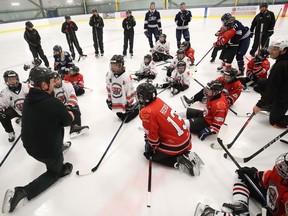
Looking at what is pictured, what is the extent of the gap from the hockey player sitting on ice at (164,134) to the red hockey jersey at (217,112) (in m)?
0.54

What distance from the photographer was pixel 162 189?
181cm

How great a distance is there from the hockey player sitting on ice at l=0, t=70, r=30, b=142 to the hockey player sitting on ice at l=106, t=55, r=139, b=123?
1.12 m

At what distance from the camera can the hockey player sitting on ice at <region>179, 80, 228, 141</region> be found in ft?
7.43

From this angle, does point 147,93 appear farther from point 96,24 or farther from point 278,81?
point 96,24

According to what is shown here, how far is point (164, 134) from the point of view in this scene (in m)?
1.87

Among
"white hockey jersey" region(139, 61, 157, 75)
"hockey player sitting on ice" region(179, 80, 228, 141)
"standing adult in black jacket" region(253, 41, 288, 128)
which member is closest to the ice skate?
"hockey player sitting on ice" region(179, 80, 228, 141)

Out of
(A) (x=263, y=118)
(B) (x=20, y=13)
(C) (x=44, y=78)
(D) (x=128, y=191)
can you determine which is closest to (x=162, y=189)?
(D) (x=128, y=191)

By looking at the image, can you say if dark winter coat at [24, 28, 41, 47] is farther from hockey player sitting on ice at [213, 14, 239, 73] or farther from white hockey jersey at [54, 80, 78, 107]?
hockey player sitting on ice at [213, 14, 239, 73]

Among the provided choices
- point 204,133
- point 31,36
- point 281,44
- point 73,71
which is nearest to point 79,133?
point 204,133

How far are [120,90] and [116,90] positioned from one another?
0.19 feet

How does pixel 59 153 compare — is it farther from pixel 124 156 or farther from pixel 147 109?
pixel 147 109

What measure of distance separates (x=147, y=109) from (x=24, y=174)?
57.3 inches

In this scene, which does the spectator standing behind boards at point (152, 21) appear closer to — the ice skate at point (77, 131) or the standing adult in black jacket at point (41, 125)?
the ice skate at point (77, 131)

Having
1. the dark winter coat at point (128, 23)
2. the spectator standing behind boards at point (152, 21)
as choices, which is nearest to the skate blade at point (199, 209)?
the dark winter coat at point (128, 23)
